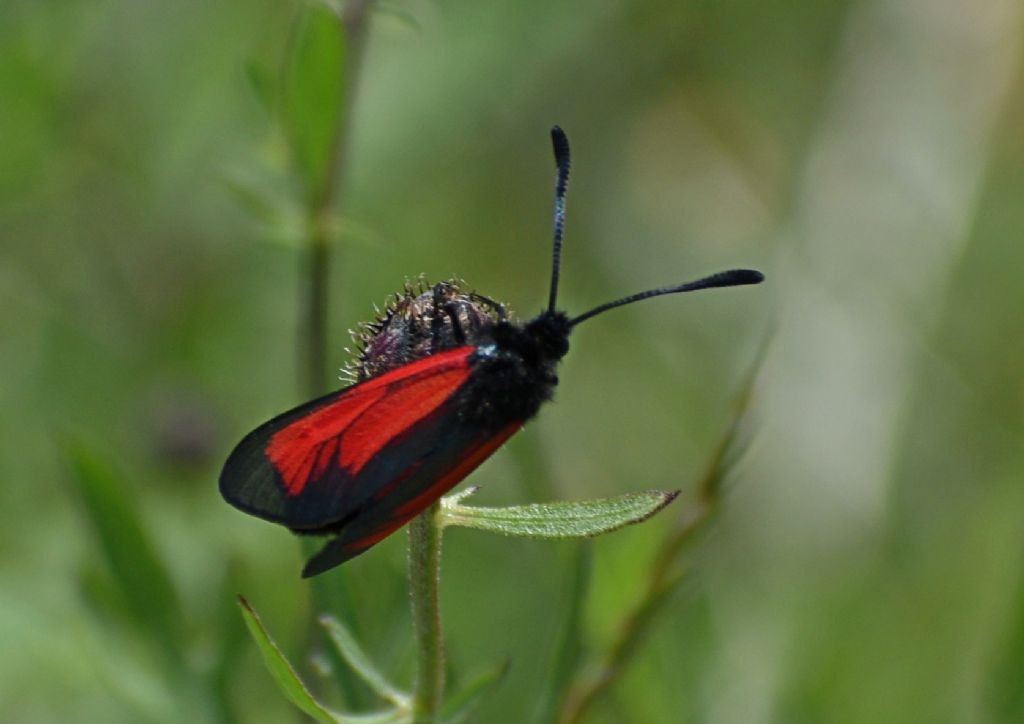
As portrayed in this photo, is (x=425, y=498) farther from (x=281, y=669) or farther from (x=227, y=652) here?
(x=227, y=652)

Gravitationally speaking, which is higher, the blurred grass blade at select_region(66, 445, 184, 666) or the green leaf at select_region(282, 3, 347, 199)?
the green leaf at select_region(282, 3, 347, 199)

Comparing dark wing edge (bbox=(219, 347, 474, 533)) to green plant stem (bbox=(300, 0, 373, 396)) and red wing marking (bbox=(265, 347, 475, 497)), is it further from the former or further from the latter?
green plant stem (bbox=(300, 0, 373, 396))

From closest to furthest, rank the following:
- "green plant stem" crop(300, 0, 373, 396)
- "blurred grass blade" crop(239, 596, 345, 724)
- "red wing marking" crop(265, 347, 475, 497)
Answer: "blurred grass blade" crop(239, 596, 345, 724) < "red wing marking" crop(265, 347, 475, 497) < "green plant stem" crop(300, 0, 373, 396)

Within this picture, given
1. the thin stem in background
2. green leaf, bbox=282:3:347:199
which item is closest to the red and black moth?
the thin stem in background

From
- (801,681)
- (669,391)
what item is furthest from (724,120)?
(801,681)

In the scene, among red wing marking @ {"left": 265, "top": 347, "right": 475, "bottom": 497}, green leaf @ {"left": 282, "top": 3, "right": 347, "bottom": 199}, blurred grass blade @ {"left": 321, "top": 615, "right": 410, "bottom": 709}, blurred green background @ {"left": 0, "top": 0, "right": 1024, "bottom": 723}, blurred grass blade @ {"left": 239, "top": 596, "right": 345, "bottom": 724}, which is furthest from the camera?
blurred green background @ {"left": 0, "top": 0, "right": 1024, "bottom": 723}

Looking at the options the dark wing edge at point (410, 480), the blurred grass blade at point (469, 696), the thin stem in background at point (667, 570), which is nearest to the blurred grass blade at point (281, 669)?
the dark wing edge at point (410, 480)

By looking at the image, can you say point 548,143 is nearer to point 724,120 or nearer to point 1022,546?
point 724,120
